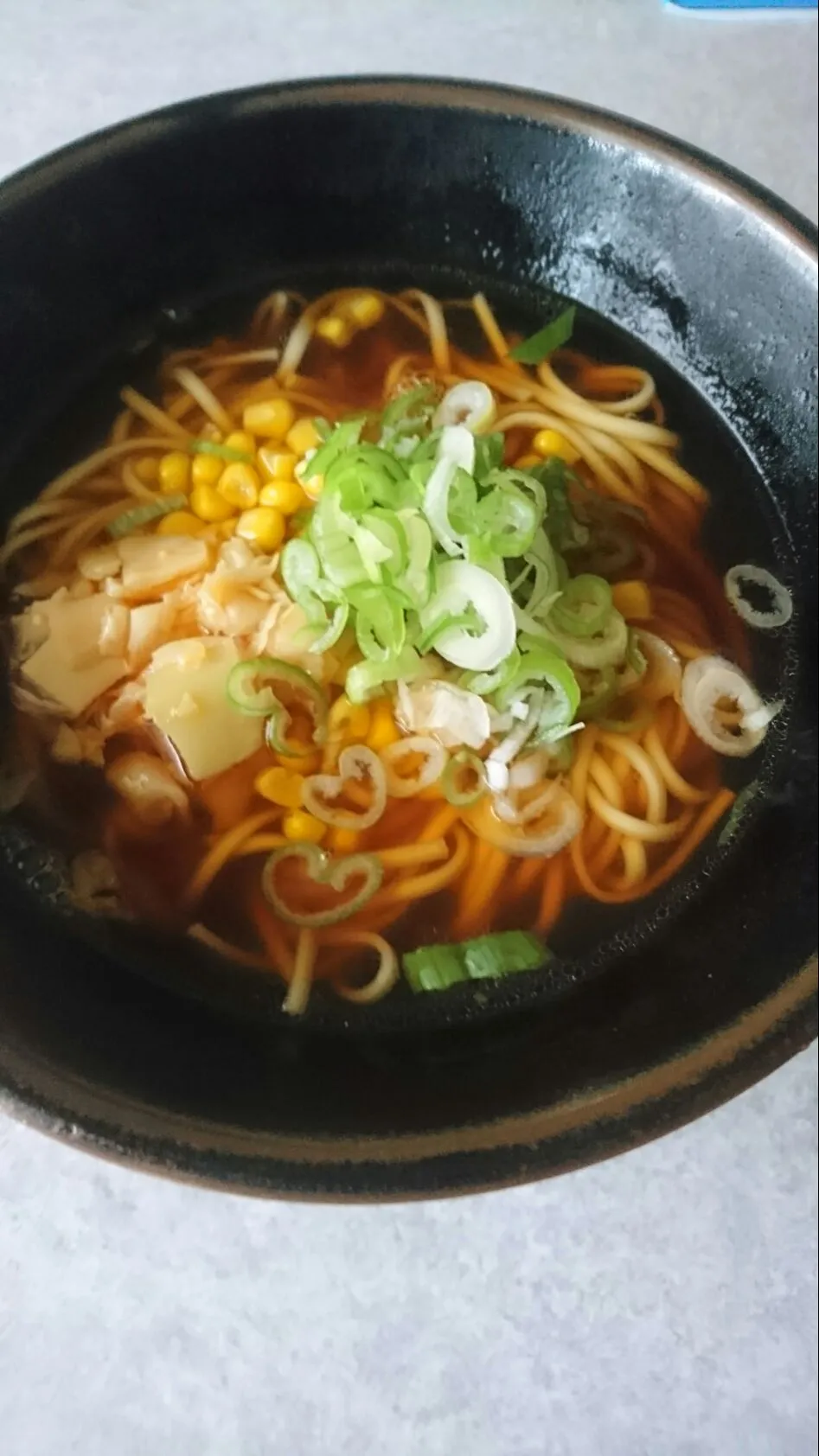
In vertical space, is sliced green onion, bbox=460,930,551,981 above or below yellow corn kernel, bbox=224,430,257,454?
below

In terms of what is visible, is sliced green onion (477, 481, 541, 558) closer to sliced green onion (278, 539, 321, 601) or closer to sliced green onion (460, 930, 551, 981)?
sliced green onion (278, 539, 321, 601)

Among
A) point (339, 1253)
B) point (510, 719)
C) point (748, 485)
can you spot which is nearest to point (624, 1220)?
point (339, 1253)

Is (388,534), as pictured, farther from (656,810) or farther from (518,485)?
(656,810)

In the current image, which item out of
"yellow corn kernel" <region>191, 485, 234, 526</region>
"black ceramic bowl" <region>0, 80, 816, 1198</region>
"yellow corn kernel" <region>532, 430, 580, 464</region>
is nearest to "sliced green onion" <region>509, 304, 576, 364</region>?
"black ceramic bowl" <region>0, 80, 816, 1198</region>

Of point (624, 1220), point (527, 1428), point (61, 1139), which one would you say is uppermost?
point (61, 1139)

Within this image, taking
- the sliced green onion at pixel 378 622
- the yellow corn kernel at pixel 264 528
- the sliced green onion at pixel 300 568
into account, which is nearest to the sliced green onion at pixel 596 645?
the sliced green onion at pixel 378 622

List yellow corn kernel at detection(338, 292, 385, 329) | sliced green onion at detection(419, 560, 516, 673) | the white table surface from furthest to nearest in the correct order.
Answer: yellow corn kernel at detection(338, 292, 385, 329), sliced green onion at detection(419, 560, 516, 673), the white table surface
